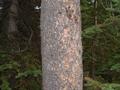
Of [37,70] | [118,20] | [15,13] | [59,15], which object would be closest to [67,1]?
[59,15]

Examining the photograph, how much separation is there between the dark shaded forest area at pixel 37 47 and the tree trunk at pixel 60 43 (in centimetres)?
122

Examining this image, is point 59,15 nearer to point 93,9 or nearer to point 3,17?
point 93,9

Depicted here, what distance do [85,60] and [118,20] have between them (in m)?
1.62

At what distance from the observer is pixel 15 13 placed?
8.09m

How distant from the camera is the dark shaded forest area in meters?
6.68

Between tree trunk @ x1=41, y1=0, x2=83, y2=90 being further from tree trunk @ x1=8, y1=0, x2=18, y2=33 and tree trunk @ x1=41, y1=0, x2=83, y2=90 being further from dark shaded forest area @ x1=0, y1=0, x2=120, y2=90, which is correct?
tree trunk @ x1=8, y1=0, x2=18, y2=33

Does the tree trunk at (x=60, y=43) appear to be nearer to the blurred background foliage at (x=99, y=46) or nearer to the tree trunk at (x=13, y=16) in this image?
the blurred background foliage at (x=99, y=46)

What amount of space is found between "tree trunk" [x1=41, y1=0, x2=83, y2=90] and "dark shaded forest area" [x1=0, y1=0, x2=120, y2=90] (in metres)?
1.22

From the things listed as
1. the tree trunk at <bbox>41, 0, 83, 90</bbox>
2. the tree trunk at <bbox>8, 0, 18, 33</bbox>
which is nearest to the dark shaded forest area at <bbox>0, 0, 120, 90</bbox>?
the tree trunk at <bbox>8, 0, 18, 33</bbox>

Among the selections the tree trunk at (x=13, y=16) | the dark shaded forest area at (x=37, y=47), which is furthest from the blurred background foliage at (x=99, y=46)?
the tree trunk at (x=13, y=16)

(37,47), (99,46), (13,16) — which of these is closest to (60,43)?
(99,46)

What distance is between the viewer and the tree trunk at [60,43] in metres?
4.82

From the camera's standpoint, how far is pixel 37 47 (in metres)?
7.86

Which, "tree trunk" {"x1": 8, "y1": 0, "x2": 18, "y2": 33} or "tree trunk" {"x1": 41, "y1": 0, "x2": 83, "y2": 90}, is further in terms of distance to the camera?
"tree trunk" {"x1": 8, "y1": 0, "x2": 18, "y2": 33}
